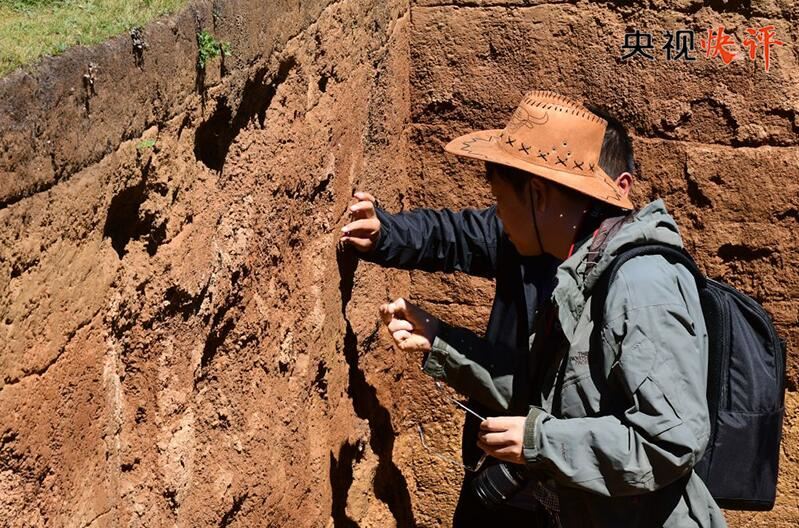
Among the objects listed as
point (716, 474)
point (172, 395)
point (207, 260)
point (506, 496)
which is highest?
point (207, 260)

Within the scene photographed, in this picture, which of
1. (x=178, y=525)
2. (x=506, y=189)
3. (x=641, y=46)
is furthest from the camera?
(x=641, y=46)

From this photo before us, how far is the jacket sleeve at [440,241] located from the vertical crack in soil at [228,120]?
66cm

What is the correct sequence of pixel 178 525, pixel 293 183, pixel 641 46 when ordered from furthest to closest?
pixel 641 46
pixel 293 183
pixel 178 525

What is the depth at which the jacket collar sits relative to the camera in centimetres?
266

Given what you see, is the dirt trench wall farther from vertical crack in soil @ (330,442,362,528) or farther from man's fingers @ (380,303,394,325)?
man's fingers @ (380,303,394,325)

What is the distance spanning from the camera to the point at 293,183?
3.29 metres

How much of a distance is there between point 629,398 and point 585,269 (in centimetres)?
31

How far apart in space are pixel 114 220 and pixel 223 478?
89 cm

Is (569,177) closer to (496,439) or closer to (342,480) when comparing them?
(496,439)

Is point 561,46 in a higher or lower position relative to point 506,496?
higher

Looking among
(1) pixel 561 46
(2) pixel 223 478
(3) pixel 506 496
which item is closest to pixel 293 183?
(2) pixel 223 478

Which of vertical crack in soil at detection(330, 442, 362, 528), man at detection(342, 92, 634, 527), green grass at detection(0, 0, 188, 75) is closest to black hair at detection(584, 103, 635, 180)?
man at detection(342, 92, 634, 527)

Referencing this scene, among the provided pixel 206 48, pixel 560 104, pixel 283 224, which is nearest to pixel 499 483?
pixel 283 224

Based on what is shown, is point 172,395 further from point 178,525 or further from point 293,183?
point 293,183
